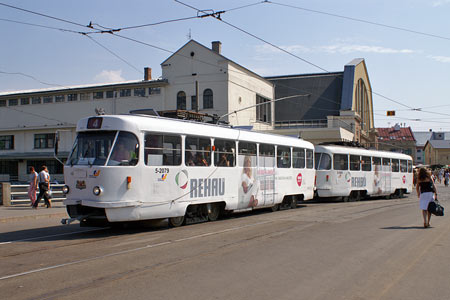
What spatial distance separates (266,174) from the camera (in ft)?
56.5

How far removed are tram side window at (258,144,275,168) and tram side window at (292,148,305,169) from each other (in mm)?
1957

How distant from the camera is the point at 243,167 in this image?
51.7ft

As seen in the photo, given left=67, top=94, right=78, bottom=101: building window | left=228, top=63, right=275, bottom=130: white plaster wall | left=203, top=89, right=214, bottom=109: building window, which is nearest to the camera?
left=228, top=63, right=275, bottom=130: white plaster wall

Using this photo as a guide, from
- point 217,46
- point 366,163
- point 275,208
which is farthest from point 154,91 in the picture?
point 275,208

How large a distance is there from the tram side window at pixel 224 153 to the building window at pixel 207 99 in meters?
31.7

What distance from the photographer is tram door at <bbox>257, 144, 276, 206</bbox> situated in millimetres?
16875

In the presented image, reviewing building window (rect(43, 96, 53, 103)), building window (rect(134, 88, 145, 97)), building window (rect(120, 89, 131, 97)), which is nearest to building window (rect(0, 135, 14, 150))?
building window (rect(43, 96, 53, 103))

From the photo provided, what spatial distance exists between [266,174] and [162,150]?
5.89 m

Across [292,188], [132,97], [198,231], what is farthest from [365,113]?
[198,231]

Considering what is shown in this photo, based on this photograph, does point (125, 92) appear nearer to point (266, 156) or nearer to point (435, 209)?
point (266, 156)

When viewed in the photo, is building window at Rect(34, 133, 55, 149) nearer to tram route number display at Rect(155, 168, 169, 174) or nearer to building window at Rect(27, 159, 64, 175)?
building window at Rect(27, 159, 64, 175)

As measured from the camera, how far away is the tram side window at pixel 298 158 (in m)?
19.5

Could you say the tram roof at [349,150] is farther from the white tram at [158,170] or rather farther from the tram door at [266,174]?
the white tram at [158,170]

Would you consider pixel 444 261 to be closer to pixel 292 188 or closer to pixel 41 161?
pixel 292 188
